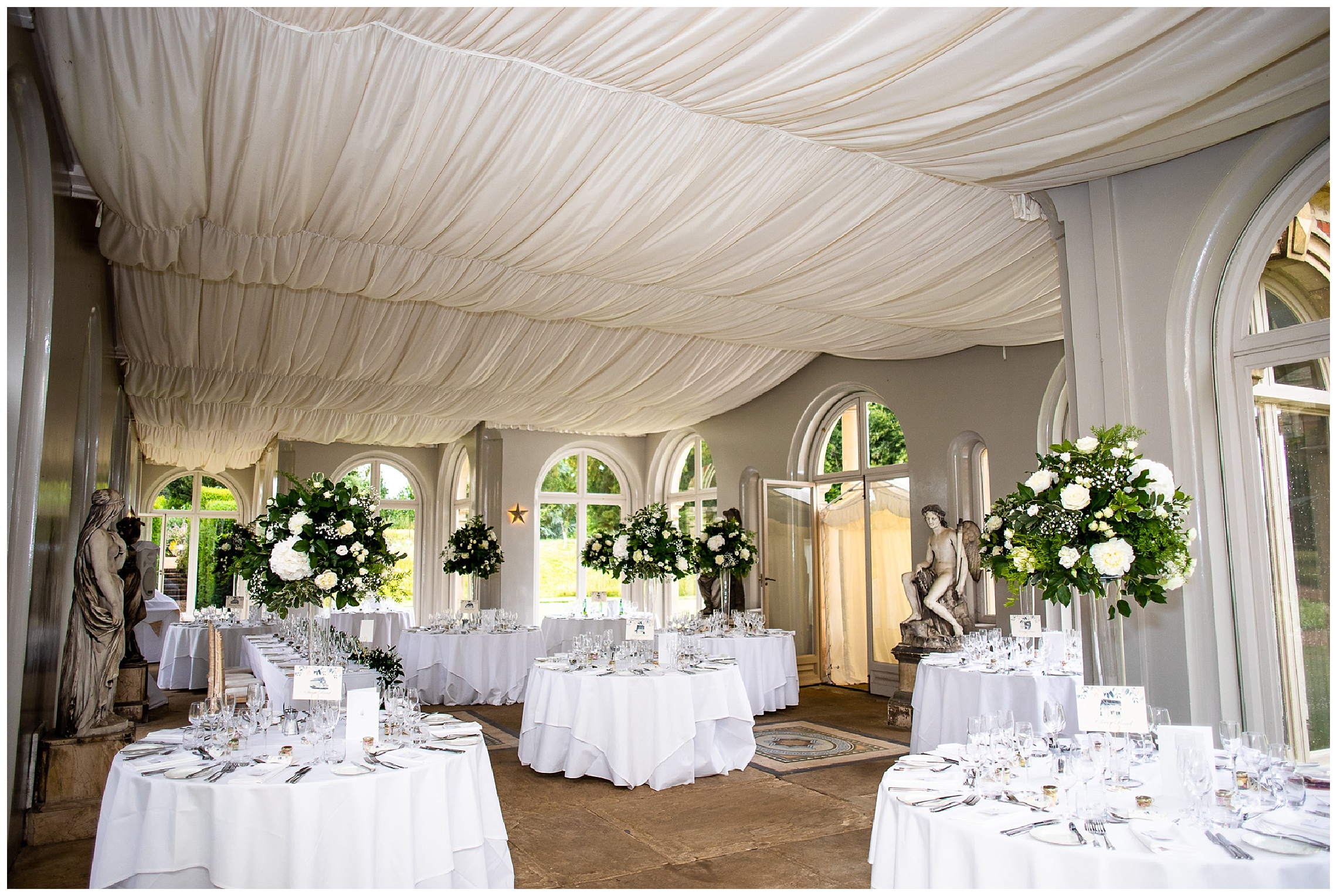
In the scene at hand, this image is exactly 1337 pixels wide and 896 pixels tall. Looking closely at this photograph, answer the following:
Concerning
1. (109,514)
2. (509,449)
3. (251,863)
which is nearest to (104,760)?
(109,514)

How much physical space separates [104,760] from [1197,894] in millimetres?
5512

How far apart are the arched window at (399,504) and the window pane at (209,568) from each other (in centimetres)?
351

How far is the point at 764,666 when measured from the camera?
8609mm

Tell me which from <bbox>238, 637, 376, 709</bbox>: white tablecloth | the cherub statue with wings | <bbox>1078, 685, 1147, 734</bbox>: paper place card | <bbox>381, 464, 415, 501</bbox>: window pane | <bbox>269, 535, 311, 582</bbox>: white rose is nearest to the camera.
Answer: <bbox>1078, 685, 1147, 734</bbox>: paper place card

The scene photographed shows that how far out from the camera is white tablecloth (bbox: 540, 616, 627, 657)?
422 inches

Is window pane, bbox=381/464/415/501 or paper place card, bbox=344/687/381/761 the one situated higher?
window pane, bbox=381/464/415/501

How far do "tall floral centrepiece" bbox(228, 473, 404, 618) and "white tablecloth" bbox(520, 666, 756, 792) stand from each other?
187cm

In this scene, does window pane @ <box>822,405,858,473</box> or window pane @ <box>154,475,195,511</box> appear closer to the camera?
window pane @ <box>822,405,858,473</box>

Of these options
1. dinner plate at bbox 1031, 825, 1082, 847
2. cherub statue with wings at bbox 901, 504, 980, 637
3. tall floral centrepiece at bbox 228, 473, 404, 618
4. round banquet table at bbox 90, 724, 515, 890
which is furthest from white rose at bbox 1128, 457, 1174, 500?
cherub statue with wings at bbox 901, 504, 980, 637

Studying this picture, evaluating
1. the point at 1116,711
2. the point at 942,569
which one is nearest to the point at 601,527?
the point at 942,569

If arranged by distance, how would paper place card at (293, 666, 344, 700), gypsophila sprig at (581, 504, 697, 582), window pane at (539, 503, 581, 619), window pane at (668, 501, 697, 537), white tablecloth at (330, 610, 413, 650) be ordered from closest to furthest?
1. paper place card at (293, 666, 344, 700)
2. gypsophila sprig at (581, 504, 697, 582)
3. white tablecloth at (330, 610, 413, 650)
4. window pane at (668, 501, 697, 537)
5. window pane at (539, 503, 581, 619)

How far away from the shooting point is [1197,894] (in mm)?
2248

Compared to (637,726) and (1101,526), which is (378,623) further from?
(1101,526)

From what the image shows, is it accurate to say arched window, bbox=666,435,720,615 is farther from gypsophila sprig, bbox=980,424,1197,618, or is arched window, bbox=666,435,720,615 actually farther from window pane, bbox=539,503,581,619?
gypsophila sprig, bbox=980,424,1197,618
